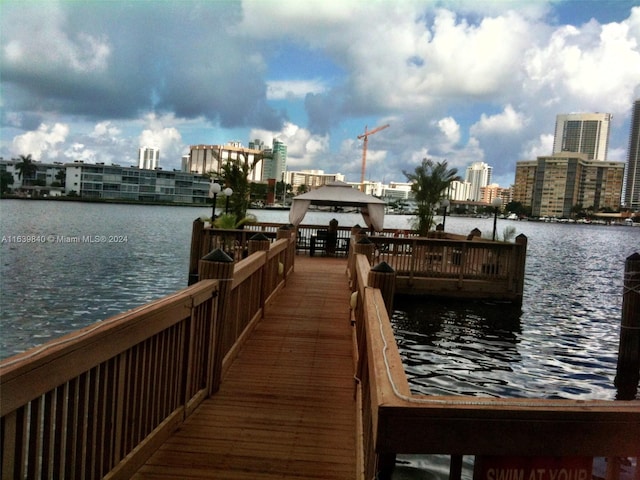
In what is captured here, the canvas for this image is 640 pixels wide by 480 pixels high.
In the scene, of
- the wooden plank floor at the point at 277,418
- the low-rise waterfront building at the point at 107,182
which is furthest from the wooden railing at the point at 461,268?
the low-rise waterfront building at the point at 107,182

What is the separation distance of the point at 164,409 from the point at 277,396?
4.85ft

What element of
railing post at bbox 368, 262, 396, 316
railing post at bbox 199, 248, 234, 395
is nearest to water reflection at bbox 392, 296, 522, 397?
railing post at bbox 368, 262, 396, 316

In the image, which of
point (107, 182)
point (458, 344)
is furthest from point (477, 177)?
point (458, 344)

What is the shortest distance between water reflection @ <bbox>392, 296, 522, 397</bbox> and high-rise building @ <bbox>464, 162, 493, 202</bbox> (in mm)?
180743

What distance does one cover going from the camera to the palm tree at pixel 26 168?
129913 mm

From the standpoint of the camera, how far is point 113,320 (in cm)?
270

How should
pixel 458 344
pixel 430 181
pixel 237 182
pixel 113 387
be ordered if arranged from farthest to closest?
pixel 430 181, pixel 237 182, pixel 458 344, pixel 113 387

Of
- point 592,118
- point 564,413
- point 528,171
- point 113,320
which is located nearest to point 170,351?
point 113,320

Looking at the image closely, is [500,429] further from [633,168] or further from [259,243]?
[633,168]

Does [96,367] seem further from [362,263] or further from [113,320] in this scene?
[362,263]

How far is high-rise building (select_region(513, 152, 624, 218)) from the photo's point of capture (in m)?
160

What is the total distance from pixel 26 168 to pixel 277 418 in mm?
147173

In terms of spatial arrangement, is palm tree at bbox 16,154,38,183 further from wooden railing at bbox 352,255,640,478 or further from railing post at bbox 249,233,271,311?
wooden railing at bbox 352,255,640,478

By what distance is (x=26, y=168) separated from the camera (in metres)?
131
